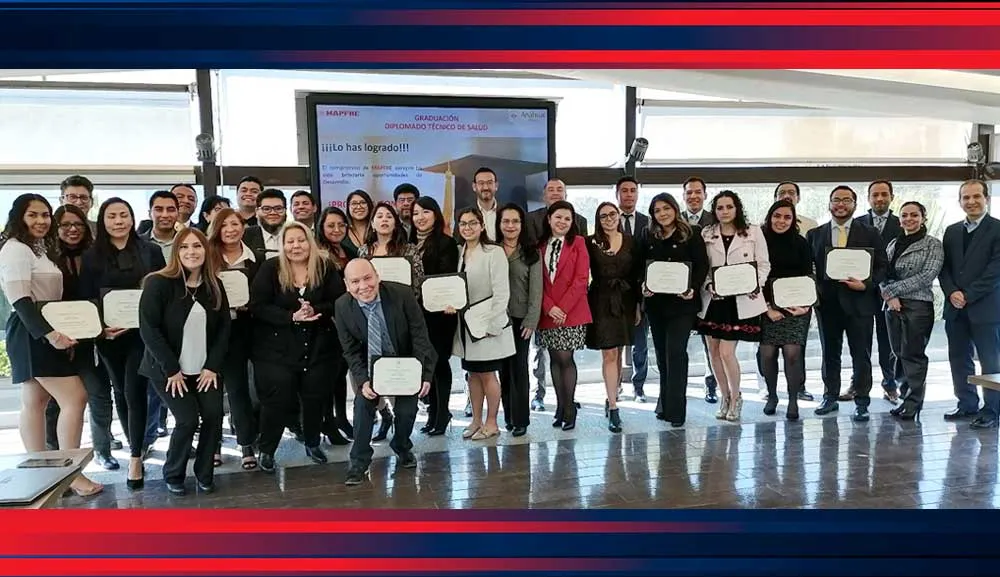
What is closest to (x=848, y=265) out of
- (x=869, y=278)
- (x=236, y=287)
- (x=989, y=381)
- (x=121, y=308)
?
(x=869, y=278)

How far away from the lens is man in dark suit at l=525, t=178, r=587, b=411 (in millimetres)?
5000

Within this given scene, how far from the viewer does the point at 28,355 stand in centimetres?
372

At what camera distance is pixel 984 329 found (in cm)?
479

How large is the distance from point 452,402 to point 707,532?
202 inches

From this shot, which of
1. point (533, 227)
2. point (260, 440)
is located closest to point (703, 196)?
point (533, 227)

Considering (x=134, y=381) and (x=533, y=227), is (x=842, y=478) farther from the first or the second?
(x=134, y=381)

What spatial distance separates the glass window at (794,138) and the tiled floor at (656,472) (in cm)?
266

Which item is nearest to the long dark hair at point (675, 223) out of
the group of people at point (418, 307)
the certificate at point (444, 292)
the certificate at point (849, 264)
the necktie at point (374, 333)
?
the group of people at point (418, 307)

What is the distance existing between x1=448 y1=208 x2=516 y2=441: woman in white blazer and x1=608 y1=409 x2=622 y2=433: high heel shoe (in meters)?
0.88

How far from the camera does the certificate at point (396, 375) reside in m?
3.86

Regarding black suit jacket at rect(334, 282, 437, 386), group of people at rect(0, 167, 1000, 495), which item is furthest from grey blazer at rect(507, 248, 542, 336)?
black suit jacket at rect(334, 282, 437, 386)

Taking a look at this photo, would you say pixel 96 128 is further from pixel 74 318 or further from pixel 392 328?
pixel 392 328

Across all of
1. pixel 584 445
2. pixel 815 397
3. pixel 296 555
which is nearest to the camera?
pixel 296 555

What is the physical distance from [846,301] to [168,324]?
448 centimetres
